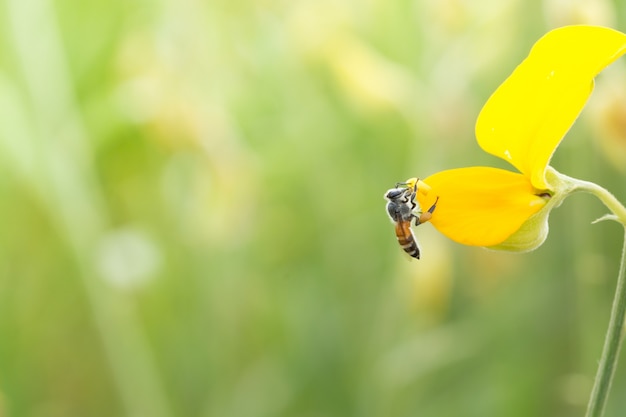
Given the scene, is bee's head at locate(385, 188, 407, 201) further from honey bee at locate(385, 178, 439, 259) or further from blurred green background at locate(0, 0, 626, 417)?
blurred green background at locate(0, 0, 626, 417)

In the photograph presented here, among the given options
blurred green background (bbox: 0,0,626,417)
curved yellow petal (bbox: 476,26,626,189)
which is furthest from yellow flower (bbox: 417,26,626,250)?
blurred green background (bbox: 0,0,626,417)

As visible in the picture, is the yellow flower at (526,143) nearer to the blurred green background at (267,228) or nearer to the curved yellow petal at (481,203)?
the curved yellow petal at (481,203)

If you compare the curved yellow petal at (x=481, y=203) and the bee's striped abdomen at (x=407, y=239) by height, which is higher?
the curved yellow petal at (x=481, y=203)

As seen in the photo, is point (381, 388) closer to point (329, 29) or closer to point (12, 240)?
point (329, 29)

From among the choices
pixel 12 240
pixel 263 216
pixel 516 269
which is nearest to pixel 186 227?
pixel 263 216

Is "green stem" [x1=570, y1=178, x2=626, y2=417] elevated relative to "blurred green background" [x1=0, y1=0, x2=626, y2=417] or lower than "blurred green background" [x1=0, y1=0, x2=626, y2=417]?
elevated

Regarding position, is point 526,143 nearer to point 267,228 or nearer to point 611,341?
point 611,341

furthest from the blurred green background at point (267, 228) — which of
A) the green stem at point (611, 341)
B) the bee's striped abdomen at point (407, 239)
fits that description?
the green stem at point (611, 341)
